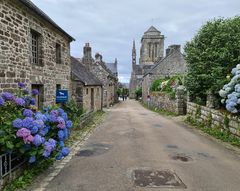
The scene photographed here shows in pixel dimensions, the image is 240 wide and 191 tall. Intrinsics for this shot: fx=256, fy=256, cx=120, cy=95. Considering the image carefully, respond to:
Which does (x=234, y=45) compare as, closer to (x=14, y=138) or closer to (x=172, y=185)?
(x=172, y=185)

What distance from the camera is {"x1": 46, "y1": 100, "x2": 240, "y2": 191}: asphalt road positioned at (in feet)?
17.2

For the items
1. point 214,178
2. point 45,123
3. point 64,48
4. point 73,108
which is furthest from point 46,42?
point 214,178

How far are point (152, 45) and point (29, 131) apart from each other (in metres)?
76.7

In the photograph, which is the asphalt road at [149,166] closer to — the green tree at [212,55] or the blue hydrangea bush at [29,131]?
the blue hydrangea bush at [29,131]

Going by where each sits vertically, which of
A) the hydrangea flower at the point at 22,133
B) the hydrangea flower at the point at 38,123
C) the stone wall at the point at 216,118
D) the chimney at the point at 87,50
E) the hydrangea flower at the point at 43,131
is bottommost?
the stone wall at the point at 216,118

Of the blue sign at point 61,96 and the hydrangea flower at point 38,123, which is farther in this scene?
the blue sign at point 61,96

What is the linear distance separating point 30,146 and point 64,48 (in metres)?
10.0

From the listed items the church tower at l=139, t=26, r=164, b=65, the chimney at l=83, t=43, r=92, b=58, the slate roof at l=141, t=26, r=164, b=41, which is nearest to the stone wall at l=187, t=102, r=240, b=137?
the chimney at l=83, t=43, r=92, b=58

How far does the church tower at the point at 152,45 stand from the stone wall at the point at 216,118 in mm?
64473

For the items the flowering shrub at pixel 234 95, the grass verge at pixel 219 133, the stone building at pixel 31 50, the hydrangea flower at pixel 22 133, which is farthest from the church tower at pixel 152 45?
the hydrangea flower at pixel 22 133

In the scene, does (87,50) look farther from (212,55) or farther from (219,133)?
(219,133)

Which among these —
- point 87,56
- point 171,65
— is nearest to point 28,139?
point 87,56

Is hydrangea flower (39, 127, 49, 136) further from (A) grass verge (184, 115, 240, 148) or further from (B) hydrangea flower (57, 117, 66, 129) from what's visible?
(A) grass verge (184, 115, 240, 148)

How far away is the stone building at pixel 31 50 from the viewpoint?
319 inches
